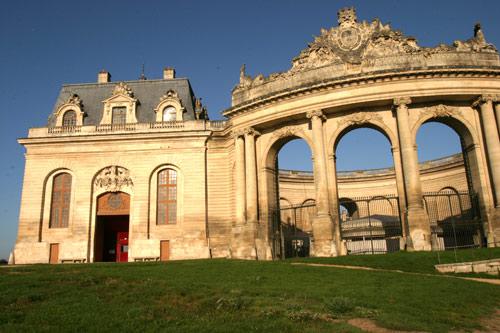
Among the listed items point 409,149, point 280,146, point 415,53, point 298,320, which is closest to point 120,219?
point 280,146

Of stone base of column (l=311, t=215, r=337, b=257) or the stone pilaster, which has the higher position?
the stone pilaster

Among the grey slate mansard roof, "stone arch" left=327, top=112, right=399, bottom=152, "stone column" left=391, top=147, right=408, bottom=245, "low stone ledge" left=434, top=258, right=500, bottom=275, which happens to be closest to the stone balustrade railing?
the grey slate mansard roof

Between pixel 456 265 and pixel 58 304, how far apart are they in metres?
16.4

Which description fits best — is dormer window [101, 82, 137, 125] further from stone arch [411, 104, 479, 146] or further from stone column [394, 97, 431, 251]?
stone arch [411, 104, 479, 146]

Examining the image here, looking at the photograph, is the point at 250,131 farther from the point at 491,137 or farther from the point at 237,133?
the point at 491,137

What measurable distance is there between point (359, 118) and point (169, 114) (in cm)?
1652

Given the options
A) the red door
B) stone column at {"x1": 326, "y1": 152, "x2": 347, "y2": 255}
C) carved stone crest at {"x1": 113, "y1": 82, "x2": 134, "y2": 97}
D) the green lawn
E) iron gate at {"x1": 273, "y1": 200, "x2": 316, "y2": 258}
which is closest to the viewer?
the green lawn

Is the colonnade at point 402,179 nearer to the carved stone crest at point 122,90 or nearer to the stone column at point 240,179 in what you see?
the stone column at point 240,179

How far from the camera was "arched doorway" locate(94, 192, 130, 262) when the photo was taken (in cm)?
3600

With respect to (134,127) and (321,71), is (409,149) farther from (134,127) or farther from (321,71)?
(134,127)

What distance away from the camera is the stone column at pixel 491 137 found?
2749 centimetres

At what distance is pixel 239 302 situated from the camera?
37.8 ft

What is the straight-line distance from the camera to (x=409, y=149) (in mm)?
28297

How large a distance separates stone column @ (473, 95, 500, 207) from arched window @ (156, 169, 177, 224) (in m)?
22.9
